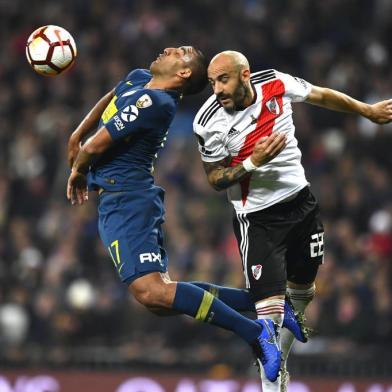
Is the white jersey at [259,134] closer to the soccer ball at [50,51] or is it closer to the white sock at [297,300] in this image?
the white sock at [297,300]

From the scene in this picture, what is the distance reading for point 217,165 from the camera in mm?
7422

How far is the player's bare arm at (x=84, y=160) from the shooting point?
24.0ft

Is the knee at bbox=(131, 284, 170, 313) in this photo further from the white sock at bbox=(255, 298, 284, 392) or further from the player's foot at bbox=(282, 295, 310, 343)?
the player's foot at bbox=(282, 295, 310, 343)

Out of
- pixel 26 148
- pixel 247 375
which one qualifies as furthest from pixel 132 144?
pixel 26 148

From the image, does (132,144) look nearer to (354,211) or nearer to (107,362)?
(107,362)

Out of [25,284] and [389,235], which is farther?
[25,284]

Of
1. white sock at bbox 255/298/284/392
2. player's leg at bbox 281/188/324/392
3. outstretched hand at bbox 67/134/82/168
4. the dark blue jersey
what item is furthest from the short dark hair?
white sock at bbox 255/298/284/392

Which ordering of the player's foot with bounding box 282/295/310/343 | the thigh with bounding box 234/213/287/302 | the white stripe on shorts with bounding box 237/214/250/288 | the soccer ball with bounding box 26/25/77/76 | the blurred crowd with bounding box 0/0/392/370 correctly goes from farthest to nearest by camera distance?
the blurred crowd with bounding box 0/0/392/370
the soccer ball with bounding box 26/25/77/76
the player's foot with bounding box 282/295/310/343
the white stripe on shorts with bounding box 237/214/250/288
the thigh with bounding box 234/213/287/302

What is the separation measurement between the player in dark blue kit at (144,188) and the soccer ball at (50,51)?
18.6 inches

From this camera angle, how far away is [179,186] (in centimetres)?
1322

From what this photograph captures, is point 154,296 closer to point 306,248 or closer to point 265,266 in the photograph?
point 265,266

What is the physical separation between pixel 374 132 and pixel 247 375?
3451mm

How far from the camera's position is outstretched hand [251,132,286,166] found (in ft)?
23.1

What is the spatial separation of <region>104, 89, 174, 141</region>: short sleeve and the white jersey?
0.80ft
